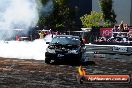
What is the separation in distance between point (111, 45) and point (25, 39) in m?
11.8

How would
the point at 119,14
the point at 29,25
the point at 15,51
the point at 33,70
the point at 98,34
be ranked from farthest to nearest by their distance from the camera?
the point at 119,14 → the point at 29,25 → the point at 98,34 → the point at 15,51 → the point at 33,70

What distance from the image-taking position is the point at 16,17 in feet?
118

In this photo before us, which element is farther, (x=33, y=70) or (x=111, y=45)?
(x=111, y=45)

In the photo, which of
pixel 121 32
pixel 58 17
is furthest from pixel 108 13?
pixel 121 32

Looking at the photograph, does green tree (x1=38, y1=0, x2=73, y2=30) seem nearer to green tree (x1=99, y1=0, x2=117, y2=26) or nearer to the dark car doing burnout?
green tree (x1=99, y1=0, x2=117, y2=26)

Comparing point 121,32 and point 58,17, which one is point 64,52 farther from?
point 58,17

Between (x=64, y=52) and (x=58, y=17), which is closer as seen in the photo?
(x=64, y=52)

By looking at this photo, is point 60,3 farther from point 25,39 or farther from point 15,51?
point 15,51

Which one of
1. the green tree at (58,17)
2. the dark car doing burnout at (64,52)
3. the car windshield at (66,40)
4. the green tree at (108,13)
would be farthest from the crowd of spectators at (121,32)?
the green tree at (108,13)

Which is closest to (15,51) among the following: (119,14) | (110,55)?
(110,55)

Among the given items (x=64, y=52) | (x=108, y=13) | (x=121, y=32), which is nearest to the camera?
(x=64, y=52)

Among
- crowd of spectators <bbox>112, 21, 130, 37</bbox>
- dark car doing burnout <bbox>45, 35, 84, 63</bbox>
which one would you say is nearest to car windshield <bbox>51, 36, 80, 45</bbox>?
dark car doing burnout <bbox>45, 35, 84, 63</bbox>

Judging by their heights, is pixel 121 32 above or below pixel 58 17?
below

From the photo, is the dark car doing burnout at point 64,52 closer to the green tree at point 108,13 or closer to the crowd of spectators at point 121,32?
the crowd of spectators at point 121,32
